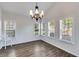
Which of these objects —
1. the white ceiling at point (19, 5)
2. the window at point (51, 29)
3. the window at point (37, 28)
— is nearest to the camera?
the white ceiling at point (19, 5)

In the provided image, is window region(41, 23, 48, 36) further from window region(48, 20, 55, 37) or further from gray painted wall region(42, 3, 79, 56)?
gray painted wall region(42, 3, 79, 56)

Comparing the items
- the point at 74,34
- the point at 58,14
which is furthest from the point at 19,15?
the point at 74,34

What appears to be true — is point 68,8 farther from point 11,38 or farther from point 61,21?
point 11,38

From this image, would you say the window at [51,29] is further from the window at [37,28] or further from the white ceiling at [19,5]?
the window at [37,28]

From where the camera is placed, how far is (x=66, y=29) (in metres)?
5.00

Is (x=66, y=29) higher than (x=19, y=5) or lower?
lower

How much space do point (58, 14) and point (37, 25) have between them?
11.3 feet

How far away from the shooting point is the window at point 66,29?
4.61 metres

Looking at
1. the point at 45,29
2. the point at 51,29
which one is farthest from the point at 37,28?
the point at 51,29

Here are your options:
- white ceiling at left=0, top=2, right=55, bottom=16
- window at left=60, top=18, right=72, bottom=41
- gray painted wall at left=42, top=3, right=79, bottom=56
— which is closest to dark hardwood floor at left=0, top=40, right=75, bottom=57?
gray painted wall at left=42, top=3, right=79, bottom=56

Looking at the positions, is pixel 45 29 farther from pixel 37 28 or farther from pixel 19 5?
pixel 19 5

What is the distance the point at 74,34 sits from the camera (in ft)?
13.7

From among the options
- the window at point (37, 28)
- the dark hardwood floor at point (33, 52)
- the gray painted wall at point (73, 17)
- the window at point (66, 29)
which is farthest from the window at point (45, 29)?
the dark hardwood floor at point (33, 52)

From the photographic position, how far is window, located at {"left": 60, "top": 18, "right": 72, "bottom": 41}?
4605 mm
